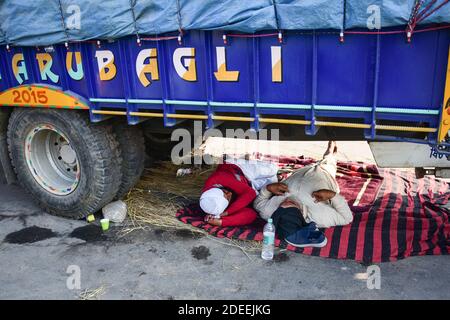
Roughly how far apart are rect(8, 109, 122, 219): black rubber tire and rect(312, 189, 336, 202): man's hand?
216 cm

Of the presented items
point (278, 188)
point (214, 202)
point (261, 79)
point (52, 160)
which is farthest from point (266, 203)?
point (52, 160)

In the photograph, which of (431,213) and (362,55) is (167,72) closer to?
(362,55)

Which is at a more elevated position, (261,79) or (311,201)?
(261,79)

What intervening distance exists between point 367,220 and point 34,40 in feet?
12.5

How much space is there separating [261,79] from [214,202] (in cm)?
146

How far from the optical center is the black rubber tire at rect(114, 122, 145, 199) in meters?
4.55

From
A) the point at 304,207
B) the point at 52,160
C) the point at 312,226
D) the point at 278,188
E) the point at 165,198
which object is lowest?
the point at 165,198

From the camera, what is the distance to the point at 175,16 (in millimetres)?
3334

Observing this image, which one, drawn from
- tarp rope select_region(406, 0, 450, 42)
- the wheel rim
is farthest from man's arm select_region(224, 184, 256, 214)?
tarp rope select_region(406, 0, 450, 42)

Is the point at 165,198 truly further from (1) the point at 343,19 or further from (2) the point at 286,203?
(1) the point at 343,19

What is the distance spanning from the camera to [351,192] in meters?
5.09

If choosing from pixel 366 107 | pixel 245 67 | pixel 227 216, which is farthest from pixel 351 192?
pixel 245 67

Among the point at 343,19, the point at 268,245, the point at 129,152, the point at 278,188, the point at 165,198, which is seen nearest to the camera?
the point at 343,19

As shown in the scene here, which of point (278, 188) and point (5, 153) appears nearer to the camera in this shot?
point (278, 188)
